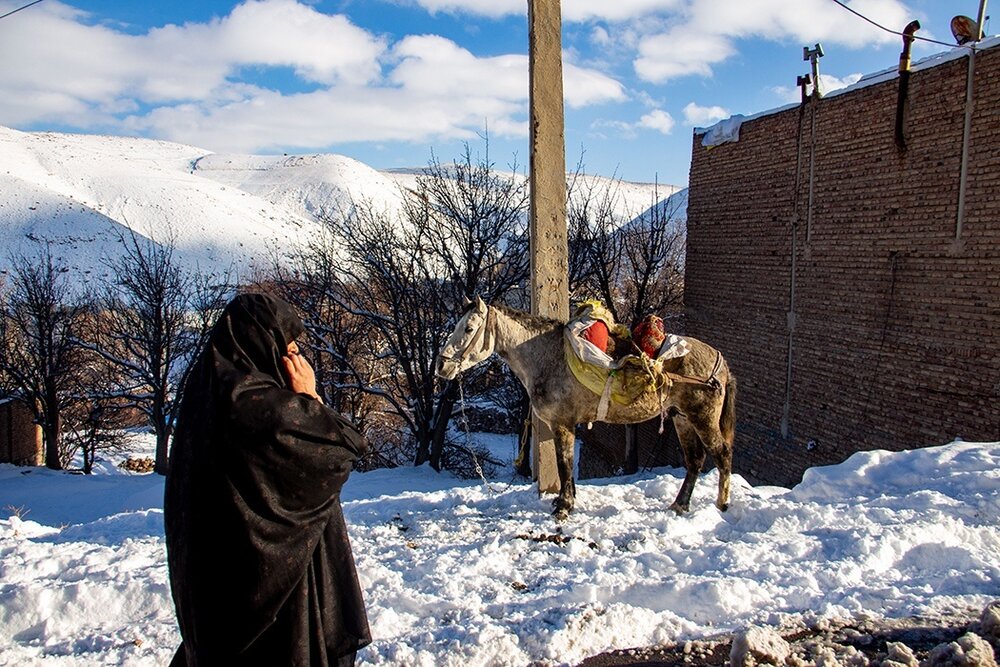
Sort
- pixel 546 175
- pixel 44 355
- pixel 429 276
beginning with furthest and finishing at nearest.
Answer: pixel 44 355, pixel 429 276, pixel 546 175

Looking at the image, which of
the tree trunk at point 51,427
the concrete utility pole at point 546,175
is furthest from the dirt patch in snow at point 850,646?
the tree trunk at point 51,427

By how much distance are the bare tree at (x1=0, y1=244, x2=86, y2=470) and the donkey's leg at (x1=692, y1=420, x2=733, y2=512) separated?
20753mm

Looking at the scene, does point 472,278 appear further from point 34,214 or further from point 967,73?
point 34,214

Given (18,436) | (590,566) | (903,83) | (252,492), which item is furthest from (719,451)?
(18,436)

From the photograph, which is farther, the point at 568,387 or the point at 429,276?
the point at 429,276

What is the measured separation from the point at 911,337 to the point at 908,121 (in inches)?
118

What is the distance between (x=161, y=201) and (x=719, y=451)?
2271 inches

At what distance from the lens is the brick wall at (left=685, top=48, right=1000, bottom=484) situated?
8.12 m

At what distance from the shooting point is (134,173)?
2360 inches

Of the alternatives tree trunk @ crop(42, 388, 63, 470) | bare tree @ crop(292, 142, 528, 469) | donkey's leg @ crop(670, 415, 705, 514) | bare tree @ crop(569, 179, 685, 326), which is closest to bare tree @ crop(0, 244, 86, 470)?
tree trunk @ crop(42, 388, 63, 470)

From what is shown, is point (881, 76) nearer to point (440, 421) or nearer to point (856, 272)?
point (856, 272)

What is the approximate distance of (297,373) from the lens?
2590mm

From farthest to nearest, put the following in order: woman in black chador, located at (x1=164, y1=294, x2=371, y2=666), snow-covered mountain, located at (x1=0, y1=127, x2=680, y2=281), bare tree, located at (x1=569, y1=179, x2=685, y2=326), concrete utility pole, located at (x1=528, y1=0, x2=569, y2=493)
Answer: snow-covered mountain, located at (x1=0, y1=127, x2=680, y2=281)
bare tree, located at (x1=569, y1=179, x2=685, y2=326)
concrete utility pole, located at (x1=528, y1=0, x2=569, y2=493)
woman in black chador, located at (x1=164, y1=294, x2=371, y2=666)

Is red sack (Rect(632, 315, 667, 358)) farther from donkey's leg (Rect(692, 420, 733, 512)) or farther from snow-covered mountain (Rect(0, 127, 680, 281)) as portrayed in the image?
snow-covered mountain (Rect(0, 127, 680, 281))
